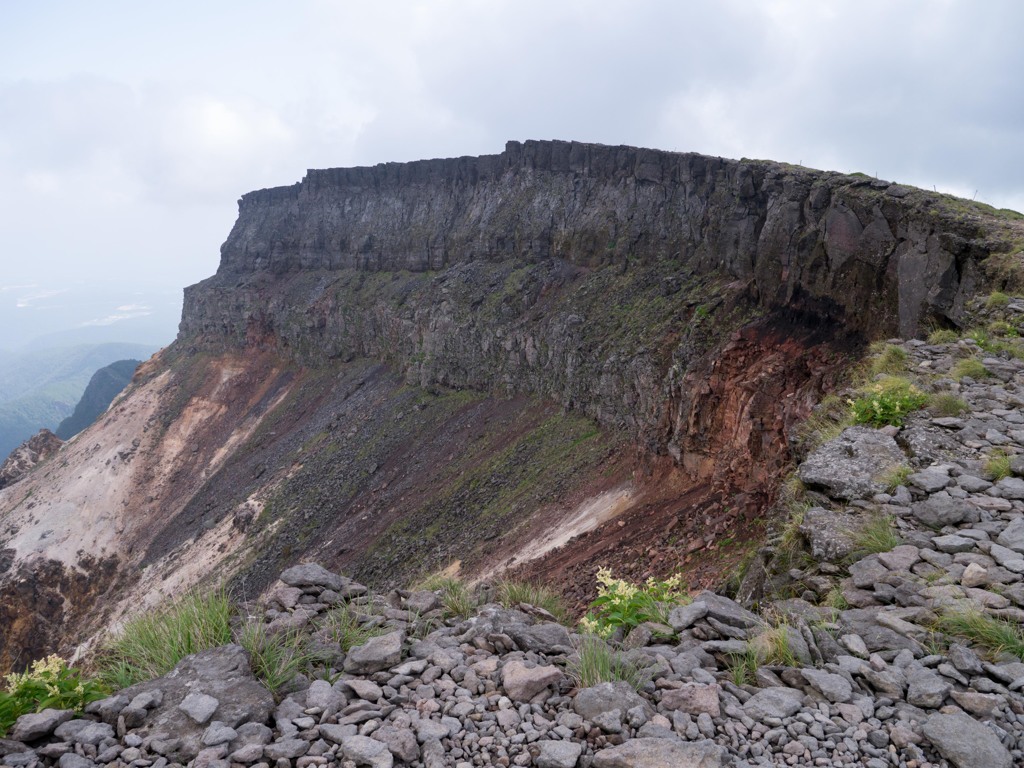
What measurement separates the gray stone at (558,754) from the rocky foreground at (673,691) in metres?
0.01

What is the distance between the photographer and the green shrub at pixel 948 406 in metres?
8.67

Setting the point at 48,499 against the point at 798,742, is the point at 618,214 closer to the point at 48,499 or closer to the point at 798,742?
the point at 798,742

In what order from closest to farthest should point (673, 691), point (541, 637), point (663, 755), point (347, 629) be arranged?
point (663, 755), point (673, 691), point (541, 637), point (347, 629)

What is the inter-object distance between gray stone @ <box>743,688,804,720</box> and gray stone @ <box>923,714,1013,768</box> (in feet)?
2.38

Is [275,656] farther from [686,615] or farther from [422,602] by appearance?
[686,615]

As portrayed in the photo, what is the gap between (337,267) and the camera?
57969mm

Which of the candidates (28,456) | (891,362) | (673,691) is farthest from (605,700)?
(28,456)

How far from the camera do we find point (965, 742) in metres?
4.15

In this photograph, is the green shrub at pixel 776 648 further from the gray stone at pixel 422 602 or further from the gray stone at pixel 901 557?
Result: the gray stone at pixel 422 602

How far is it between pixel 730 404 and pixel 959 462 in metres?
14.1

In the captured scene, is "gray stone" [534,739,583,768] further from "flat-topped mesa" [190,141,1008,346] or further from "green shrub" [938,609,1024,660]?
"flat-topped mesa" [190,141,1008,346]

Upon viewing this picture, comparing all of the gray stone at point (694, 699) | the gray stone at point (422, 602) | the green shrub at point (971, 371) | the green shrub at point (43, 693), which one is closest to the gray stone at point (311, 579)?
the gray stone at point (422, 602)

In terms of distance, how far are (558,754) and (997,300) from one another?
12114mm

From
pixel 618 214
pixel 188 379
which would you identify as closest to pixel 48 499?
pixel 188 379
